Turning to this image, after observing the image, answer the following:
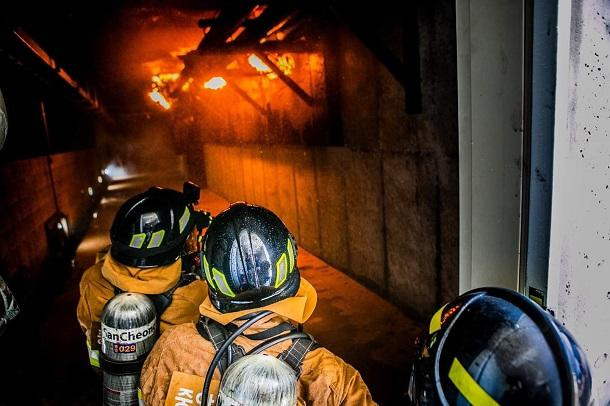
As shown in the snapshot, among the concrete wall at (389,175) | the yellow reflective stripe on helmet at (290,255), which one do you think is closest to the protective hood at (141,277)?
the yellow reflective stripe on helmet at (290,255)

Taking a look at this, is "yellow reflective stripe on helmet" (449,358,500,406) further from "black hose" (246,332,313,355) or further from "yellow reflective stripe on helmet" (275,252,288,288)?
"yellow reflective stripe on helmet" (275,252,288,288)

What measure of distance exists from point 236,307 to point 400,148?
3.42 metres

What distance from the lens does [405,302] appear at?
5.15 meters

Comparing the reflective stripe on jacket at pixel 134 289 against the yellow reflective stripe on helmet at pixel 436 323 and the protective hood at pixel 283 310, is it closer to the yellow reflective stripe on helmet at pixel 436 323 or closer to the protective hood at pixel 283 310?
the protective hood at pixel 283 310

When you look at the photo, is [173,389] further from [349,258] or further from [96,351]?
[349,258]

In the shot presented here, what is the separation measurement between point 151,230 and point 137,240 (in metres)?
0.10

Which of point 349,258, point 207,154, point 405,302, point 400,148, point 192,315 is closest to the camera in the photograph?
→ point 192,315

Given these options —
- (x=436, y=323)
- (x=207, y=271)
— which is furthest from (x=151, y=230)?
(x=436, y=323)

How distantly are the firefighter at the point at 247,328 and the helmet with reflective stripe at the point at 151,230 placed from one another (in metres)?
0.70

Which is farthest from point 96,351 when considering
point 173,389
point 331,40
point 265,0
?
point 331,40

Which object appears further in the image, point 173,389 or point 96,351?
point 96,351

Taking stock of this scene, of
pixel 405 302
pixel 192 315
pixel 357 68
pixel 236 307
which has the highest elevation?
pixel 357 68

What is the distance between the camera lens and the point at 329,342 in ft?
15.2

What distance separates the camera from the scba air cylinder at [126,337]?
86.7 inches
